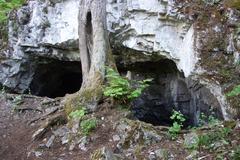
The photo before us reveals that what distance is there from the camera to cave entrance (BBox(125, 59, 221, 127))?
1070 cm

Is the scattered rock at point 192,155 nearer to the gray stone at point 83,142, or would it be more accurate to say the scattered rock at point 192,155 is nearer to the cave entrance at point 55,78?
the gray stone at point 83,142

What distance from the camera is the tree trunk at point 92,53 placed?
23.4 ft

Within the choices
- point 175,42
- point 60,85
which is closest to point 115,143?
point 175,42

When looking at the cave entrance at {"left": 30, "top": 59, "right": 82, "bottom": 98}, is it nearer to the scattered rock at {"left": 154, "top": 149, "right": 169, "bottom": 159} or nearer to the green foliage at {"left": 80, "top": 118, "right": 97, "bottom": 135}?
the green foliage at {"left": 80, "top": 118, "right": 97, "bottom": 135}

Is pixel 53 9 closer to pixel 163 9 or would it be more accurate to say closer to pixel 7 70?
pixel 7 70

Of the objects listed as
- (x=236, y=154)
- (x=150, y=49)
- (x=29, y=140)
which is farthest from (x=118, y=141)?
(x=150, y=49)

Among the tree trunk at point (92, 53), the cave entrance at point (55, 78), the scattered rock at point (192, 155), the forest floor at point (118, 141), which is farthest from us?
the cave entrance at point (55, 78)

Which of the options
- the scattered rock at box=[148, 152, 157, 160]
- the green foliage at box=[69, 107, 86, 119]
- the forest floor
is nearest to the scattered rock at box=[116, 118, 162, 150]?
Result: the forest floor

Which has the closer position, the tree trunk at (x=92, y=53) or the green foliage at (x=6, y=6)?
the tree trunk at (x=92, y=53)

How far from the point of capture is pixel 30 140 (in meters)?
6.69

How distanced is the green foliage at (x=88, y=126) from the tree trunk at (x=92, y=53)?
45cm

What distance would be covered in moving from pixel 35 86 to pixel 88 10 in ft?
16.6

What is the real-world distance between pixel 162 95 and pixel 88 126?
5.61 metres

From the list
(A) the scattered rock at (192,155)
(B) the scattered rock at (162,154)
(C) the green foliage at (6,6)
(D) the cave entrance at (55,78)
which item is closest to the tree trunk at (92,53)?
(B) the scattered rock at (162,154)
